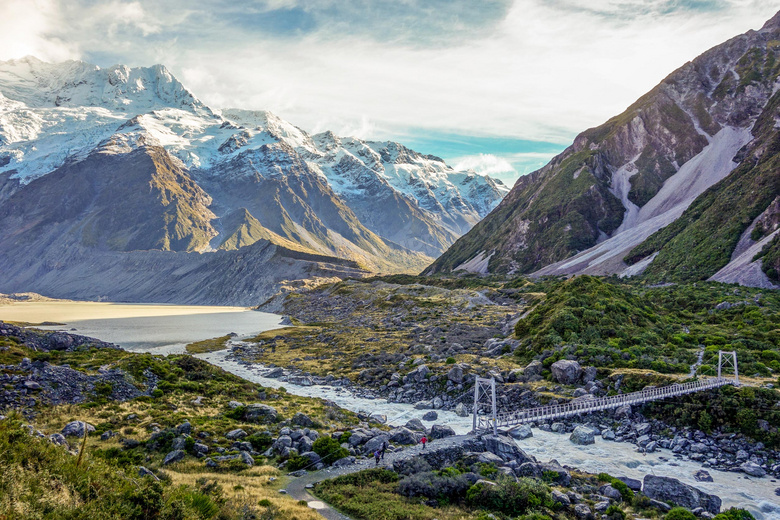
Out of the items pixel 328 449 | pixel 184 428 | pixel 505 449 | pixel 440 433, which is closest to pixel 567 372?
pixel 440 433

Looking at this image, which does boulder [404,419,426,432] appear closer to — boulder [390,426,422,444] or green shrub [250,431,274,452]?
boulder [390,426,422,444]

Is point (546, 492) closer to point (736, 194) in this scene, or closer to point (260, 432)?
point (260, 432)

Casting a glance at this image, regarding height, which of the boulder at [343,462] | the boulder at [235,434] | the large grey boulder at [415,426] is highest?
the boulder at [343,462]

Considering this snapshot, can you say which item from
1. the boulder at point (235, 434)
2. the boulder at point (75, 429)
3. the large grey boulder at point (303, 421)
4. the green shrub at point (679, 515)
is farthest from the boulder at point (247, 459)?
the green shrub at point (679, 515)

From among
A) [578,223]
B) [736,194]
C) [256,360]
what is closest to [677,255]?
[736,194]

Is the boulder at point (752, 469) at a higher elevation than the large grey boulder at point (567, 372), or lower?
lower

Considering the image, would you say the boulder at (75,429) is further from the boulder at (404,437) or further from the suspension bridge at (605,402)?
the suspension bridge at (605,402)
